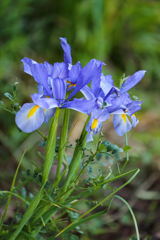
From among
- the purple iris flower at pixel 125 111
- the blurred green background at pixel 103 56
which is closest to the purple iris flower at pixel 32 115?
the purple iris flower at pixel 125 111

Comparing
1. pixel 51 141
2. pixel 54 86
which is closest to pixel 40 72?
pixel 54 86

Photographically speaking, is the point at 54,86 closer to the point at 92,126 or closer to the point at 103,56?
the point at 92,126

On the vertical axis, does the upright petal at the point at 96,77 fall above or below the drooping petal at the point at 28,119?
above

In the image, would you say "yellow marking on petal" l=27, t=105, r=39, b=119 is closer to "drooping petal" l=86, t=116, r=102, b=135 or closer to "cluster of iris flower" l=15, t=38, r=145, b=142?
"cluster of iris flower" l=15, t=38, r=145, b=142

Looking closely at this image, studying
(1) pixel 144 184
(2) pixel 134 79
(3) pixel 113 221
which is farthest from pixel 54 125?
(1) pixel 144 184

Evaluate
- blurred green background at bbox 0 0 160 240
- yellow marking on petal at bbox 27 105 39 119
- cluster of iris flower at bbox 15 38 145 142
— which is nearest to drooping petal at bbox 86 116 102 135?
cluster of iris flower at bbox 15 38 145 142

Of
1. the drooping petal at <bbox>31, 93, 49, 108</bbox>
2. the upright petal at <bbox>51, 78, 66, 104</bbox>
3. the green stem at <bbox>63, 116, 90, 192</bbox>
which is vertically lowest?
the green stem at <bbox>63, 116, 90, 192</bbox>

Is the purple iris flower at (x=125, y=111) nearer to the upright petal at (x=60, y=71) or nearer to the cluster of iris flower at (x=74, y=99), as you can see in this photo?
the cluster of iris flower at (x=74, y=99)

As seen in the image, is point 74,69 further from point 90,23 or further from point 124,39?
point 124,39
